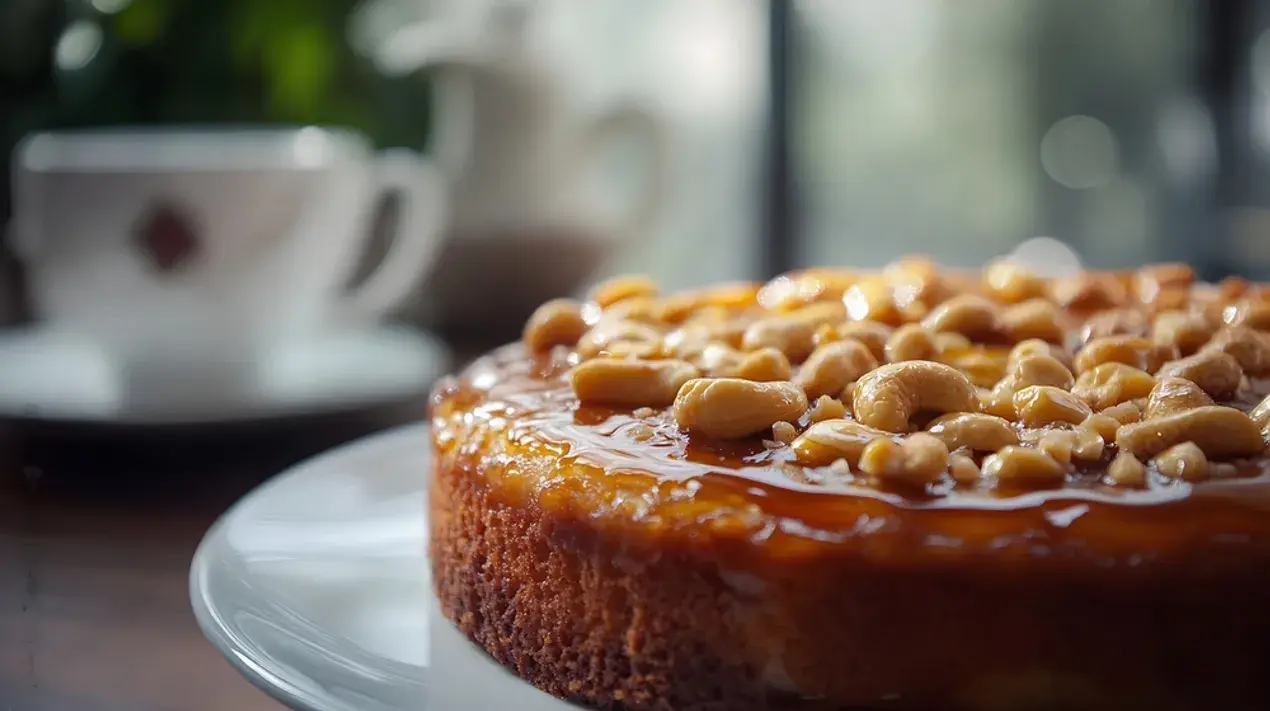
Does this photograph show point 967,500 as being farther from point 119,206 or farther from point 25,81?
point 25,81

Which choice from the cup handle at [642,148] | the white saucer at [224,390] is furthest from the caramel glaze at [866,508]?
the cup handle at [642,148]

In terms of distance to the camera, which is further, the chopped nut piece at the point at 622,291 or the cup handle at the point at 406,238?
the cup handle at the point at 406,238

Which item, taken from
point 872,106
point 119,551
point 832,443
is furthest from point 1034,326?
point 872,106

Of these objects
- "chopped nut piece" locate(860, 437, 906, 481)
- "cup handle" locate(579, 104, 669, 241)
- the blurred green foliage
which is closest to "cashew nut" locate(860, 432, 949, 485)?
"chopped nut piece" locate(860, 437, 906, 481)

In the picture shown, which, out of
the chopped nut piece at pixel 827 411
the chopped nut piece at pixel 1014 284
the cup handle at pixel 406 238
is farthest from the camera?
the cup handle at pixel 406 238

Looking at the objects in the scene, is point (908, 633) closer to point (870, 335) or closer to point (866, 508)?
point (866, 508)

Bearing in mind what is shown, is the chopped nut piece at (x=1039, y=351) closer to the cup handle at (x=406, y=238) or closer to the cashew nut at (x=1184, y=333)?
the cashew nut at (x=1184, y=333)

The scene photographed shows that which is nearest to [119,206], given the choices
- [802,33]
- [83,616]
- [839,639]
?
[83,616]
